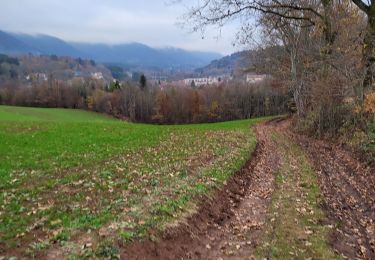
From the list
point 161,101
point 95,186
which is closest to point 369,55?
point 95,186

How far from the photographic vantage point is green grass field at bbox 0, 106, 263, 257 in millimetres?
7884

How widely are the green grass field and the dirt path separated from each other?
1.67ft

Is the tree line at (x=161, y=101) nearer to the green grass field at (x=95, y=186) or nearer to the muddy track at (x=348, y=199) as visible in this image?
the muddy track at (x=348, y=199)

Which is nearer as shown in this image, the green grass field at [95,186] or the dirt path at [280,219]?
the green grass field at [95,186]

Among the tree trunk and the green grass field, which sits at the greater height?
the tree trunk

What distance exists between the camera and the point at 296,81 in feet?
136

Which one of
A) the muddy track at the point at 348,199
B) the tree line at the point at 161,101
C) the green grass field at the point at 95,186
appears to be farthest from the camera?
the tree line at the point at 161,101

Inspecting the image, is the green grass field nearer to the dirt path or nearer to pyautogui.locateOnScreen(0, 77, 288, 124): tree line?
the dirt path

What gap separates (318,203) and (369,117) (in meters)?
12.3

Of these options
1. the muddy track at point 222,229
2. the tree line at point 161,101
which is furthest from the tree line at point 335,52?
the tree line at point 161,101

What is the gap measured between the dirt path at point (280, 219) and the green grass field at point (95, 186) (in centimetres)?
51

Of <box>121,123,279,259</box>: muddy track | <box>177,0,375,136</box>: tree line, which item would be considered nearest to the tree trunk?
<box>177,0,375,136</box>: tree line

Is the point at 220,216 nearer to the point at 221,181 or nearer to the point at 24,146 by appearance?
the point at 221,181

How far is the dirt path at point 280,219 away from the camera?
8.23 m
